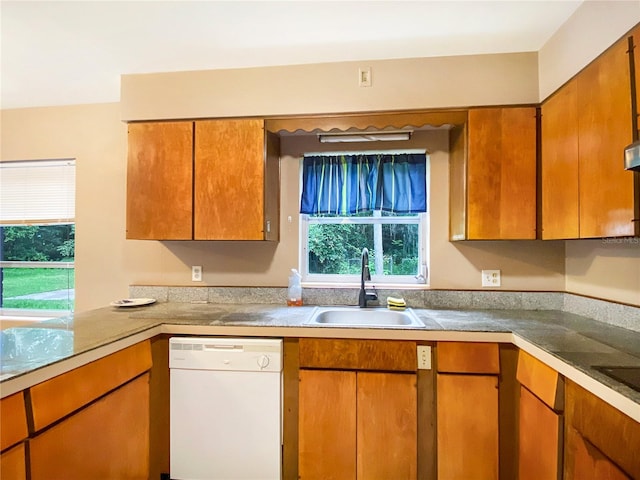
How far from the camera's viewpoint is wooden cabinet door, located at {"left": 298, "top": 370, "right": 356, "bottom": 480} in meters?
1.55

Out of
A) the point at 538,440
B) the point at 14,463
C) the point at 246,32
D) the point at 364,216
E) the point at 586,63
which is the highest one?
the point at 246,32

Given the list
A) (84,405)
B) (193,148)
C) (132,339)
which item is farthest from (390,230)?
(84,405)

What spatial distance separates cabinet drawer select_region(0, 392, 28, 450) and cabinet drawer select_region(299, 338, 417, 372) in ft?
3.41

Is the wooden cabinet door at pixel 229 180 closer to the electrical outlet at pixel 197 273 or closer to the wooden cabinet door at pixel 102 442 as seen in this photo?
the electrical outlet at pixel 197 273

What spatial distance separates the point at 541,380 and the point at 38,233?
3467mm

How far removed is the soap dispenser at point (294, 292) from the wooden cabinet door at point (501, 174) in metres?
1.11

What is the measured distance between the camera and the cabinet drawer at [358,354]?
1.53 meters

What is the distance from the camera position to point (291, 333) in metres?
1.59

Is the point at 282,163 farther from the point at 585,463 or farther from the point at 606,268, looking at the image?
the point at 585,463

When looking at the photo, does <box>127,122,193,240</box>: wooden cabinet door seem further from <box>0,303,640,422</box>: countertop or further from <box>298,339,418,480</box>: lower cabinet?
<box>298,339,418,480</box>: lower cabinet

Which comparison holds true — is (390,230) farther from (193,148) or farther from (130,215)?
(130,215)

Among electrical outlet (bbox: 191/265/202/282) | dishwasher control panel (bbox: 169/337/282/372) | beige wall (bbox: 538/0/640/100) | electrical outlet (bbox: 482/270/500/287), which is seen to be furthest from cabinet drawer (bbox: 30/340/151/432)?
beige wall (bbox: 538/0/640/100)

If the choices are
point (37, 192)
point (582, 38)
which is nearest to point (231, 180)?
point (37, 192)

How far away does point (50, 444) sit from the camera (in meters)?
1.09
